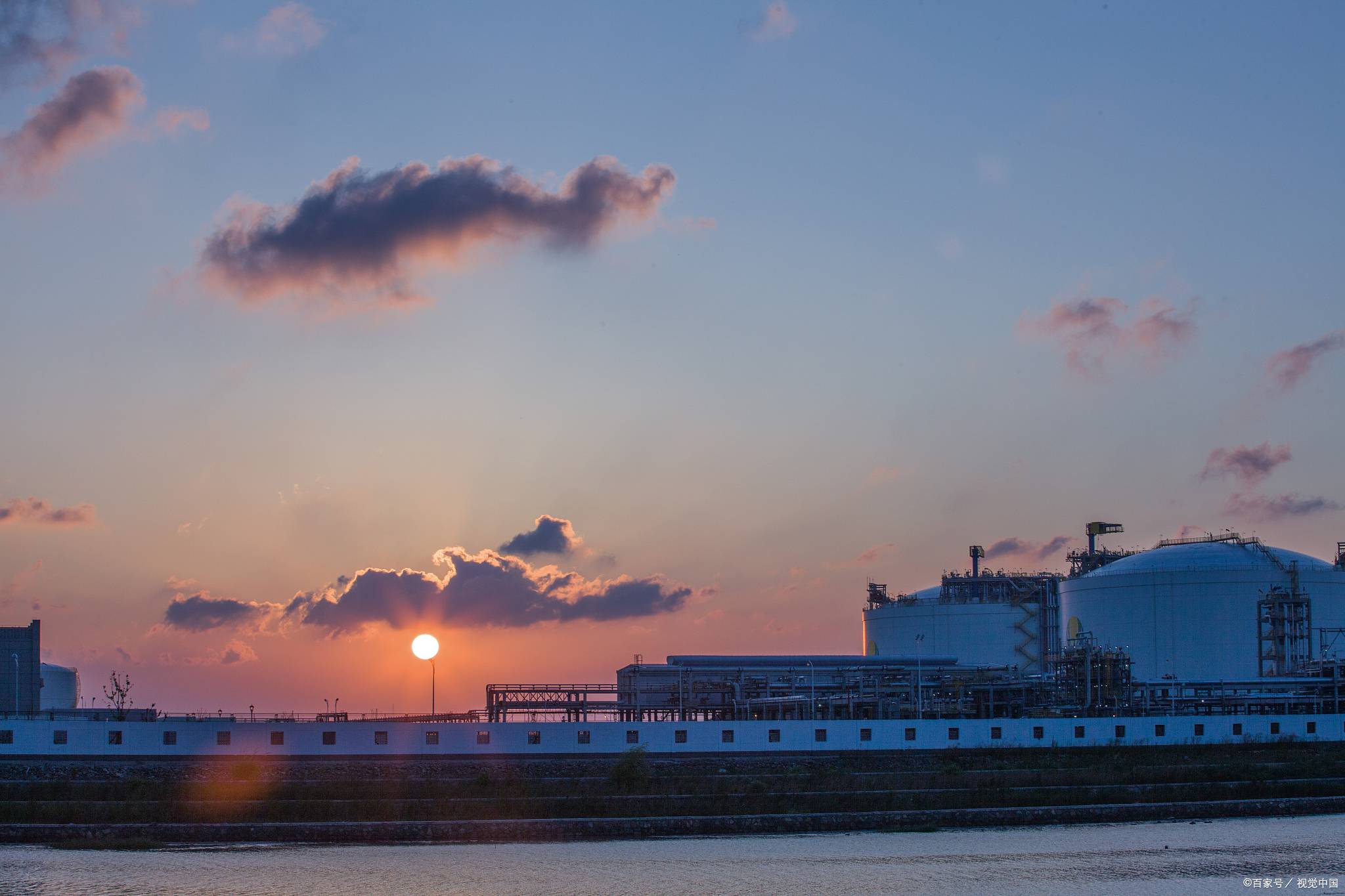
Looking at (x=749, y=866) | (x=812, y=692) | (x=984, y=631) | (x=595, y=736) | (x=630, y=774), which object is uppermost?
(x=984, y=631)

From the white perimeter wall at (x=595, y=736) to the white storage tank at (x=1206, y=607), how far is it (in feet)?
42.9

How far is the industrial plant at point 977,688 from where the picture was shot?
7194 centimetres

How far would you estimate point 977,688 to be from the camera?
87.2 metres

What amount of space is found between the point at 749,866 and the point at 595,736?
27.7 m

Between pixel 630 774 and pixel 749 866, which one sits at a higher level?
pixel 630 774

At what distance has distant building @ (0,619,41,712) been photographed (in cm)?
8825

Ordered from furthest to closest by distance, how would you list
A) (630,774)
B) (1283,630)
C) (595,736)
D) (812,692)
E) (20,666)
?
1. (1283,630)
2. (20,666)
3. (812,692)
4. (595,736)
5. (630,774)

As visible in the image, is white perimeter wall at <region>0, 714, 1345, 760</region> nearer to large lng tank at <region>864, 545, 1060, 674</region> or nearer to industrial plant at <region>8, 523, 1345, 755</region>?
industrial plant at <region>8, 523, 1345, 755</region>

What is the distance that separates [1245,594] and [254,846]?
71.0 metres

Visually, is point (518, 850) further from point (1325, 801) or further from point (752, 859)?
point (1325, 801)

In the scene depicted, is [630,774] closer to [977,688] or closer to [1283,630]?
[977,688]

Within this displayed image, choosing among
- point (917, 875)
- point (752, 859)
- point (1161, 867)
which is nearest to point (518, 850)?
point (752, 859)

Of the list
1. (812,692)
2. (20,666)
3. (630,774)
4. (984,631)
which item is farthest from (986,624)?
(20,666)

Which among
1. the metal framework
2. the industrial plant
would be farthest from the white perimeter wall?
the metal framework
